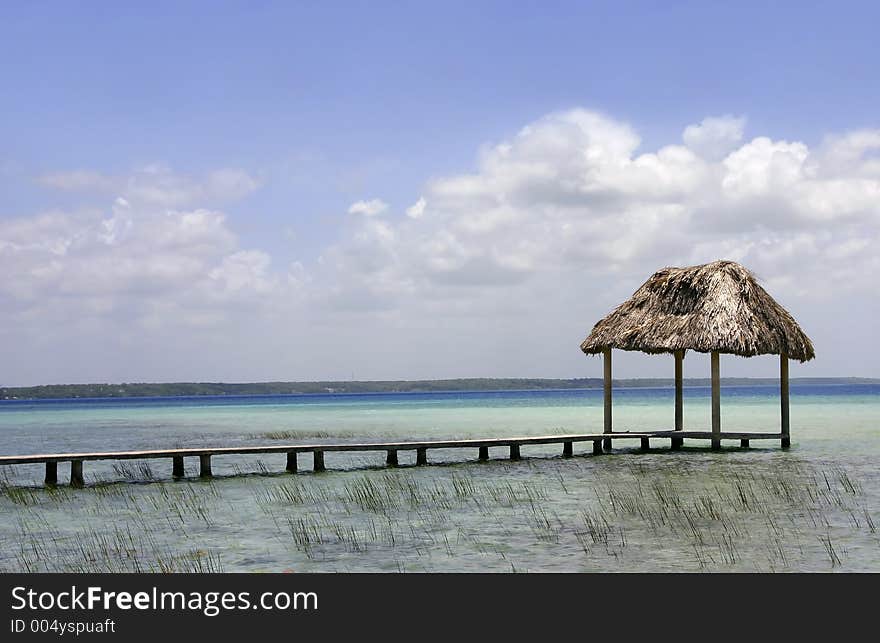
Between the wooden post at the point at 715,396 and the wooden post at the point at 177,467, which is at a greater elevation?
the wooden post at the point at 715,396

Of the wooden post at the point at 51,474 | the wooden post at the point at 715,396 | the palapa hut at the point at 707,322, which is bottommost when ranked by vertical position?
the wooden post at the point at 51,474

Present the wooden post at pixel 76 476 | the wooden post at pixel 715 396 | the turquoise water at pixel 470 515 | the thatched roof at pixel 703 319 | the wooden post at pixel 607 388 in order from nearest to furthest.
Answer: the turquoise water at pixel 470 515 → the wooden post at pixel 76 476 → the thatched roof at pixel 703 319 → the wooden post at pixel 715 396 → the wooden post at pixel 607 388

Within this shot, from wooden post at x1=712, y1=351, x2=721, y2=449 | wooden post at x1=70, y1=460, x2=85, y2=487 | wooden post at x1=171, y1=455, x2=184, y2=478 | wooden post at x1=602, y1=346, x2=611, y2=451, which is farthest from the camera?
wooden post at x1=602, y1=346, x2=611, y2=451

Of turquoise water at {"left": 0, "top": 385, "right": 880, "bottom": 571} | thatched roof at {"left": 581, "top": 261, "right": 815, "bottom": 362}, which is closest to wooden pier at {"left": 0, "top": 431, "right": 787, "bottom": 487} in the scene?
turquoise water at {"left": 0, "top": 385, "right": 880, "bottom": 571}

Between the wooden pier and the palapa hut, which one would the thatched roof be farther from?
the wooden pier

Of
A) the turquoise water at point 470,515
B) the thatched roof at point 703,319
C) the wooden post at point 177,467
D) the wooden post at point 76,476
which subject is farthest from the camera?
the thatched roof at point 703,319

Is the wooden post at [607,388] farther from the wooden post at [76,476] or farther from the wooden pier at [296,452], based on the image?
the wooden post at [76,476]

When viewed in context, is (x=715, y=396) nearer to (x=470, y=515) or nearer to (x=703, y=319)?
(x=703, y=319)

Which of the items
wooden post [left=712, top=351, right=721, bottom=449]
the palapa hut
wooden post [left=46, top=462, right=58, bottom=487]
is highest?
the palapa hut

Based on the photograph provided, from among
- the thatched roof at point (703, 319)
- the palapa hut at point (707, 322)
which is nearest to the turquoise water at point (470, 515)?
the palapa hut at point (707, 322)

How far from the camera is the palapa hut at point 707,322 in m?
23.5

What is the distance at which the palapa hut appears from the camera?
23.5 m
